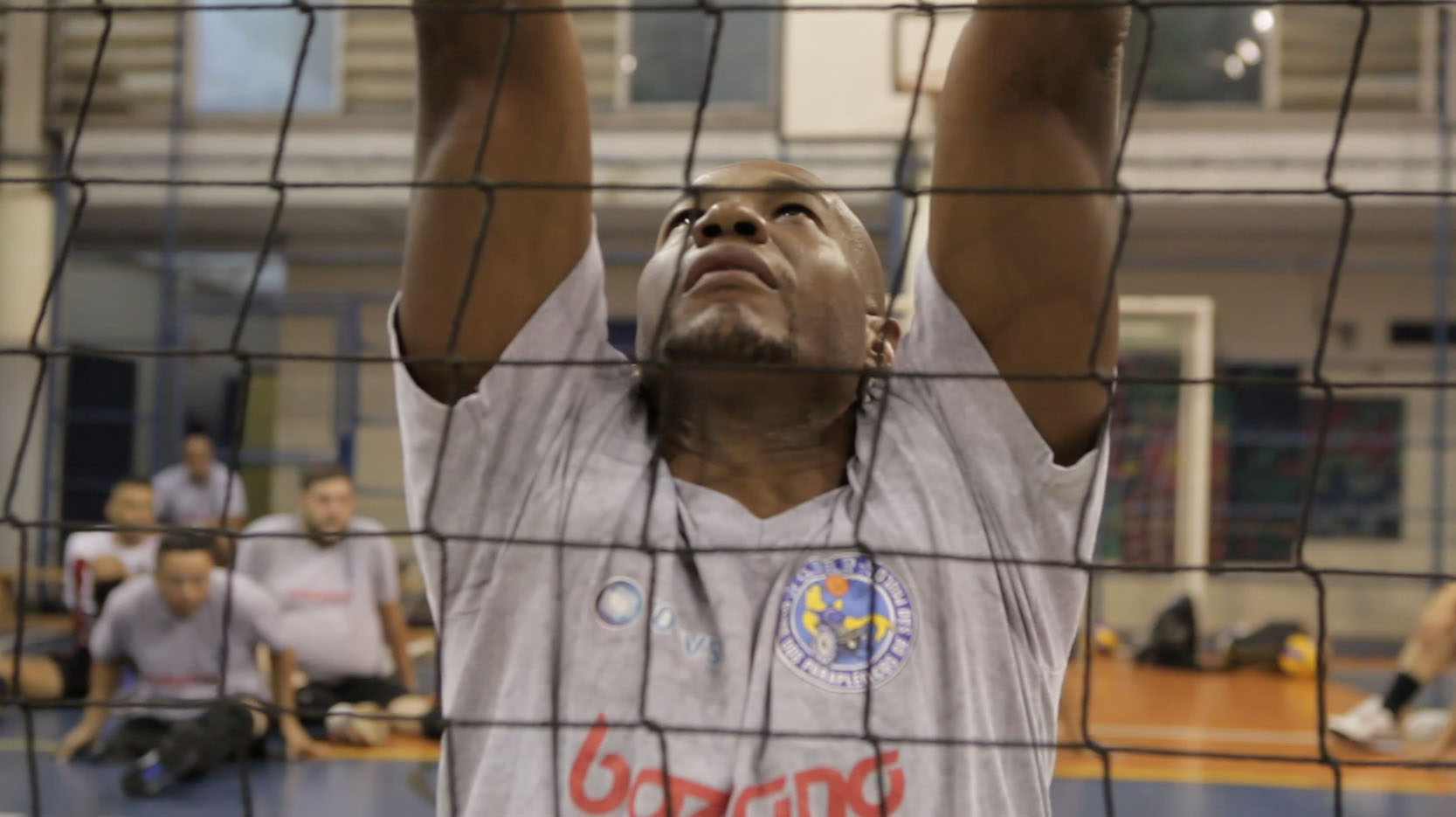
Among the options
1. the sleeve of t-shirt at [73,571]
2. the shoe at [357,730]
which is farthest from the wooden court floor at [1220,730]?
the sleeve of t-shirt at [73,571]

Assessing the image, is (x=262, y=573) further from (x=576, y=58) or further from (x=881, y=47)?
(x=576, y=58)

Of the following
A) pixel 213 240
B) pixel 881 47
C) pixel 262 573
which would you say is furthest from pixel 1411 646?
pixel 213 240

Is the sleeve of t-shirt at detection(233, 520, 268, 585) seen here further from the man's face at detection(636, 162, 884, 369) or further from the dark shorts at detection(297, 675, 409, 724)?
the man's face at detection(636, 162, 884, 369)

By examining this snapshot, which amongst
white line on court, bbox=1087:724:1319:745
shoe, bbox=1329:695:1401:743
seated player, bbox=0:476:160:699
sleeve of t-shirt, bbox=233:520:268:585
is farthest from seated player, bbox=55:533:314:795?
shoe, bbox=1329:695:1401:743

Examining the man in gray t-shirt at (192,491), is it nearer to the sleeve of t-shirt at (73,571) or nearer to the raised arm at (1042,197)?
the sleeve of t-shirt at (73,571)

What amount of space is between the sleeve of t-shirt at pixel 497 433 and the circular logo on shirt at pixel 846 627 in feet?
0.74

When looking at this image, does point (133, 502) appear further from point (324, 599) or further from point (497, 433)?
point (497, 433)

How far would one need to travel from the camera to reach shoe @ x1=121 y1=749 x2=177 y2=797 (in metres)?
3.35

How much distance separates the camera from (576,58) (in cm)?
101

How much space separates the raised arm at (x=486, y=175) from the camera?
96cm

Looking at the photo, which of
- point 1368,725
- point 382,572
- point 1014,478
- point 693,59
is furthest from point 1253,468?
point 1014,478

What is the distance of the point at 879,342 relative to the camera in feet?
3.84

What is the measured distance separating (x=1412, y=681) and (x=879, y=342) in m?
3.93

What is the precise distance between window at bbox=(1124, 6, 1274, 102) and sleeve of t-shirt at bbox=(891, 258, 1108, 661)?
6.23 meters
